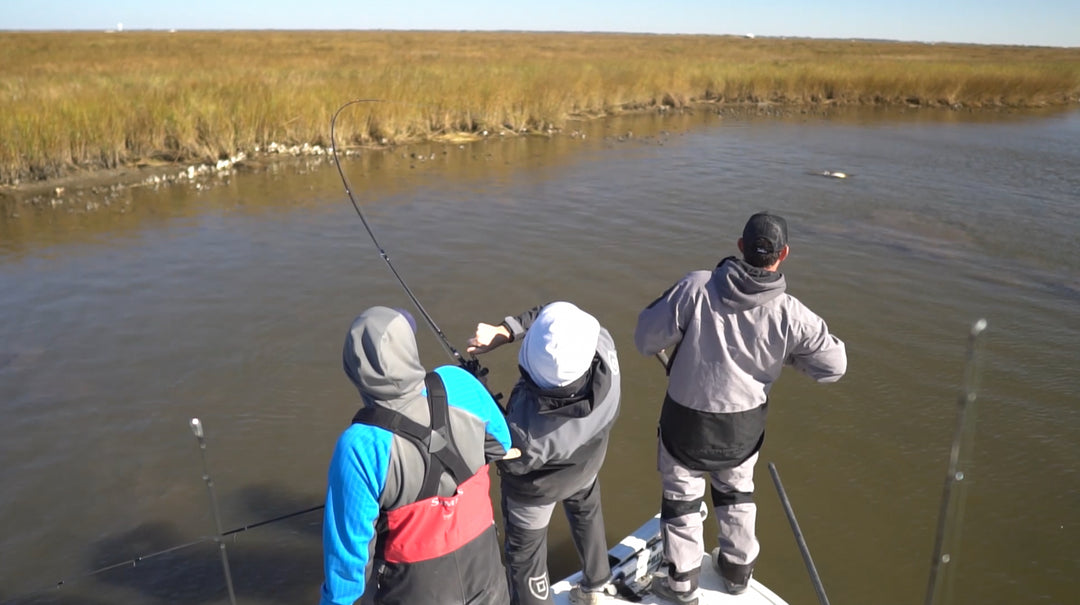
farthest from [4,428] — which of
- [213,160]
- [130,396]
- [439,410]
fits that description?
[213,160]

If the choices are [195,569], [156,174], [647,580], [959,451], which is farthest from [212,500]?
[156,174]

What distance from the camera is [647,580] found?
311cm

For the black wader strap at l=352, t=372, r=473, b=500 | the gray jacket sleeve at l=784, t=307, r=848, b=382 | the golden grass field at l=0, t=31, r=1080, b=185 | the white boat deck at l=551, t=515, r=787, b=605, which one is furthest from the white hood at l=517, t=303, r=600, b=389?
the golden grass field at l=0, t=31, r=1080, b=185

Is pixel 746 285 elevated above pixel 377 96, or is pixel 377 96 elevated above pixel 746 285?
pixel 377 96

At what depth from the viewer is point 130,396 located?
510 cm

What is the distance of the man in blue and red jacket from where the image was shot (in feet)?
5.85

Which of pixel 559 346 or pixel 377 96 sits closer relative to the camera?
pixel 559 346

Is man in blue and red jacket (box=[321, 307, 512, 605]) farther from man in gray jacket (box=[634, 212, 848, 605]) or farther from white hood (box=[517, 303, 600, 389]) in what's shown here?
man in gray jacket (box=[634, 212, 848, 605])

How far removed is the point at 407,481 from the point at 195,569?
2460 mm

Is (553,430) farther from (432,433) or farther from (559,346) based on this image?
(432,433)

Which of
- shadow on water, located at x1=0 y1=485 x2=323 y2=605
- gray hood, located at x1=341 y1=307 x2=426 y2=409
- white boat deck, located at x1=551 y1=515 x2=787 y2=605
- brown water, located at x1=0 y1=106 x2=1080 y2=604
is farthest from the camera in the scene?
brown water, located at x1=0 y1=106 x2=1080 y2=604

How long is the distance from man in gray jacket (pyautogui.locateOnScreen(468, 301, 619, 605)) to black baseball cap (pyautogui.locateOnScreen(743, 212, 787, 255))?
0.59 m

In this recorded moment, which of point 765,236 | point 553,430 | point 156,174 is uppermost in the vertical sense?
point 765,236

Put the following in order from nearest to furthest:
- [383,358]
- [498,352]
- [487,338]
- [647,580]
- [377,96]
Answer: [383,358] → [487,338] → [647,580] → [498,352] → [377,96]
